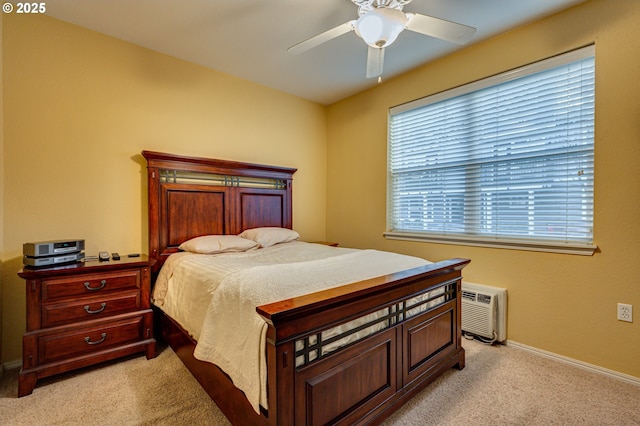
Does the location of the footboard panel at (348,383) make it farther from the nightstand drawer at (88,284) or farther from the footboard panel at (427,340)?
the nightstand drawer at (88,284)

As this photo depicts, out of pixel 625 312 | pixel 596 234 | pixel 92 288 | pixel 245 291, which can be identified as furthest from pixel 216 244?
pixel 625 312

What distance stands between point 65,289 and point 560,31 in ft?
13.7

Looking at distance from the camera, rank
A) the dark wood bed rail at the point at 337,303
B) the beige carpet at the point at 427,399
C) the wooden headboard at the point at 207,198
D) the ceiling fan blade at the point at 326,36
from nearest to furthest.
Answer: the dark wood bed rail at the point at 337,303
the beige carpet at the point at 427,399
the ceiling fan blade at the point at 326,36
the wooden headboard at the point at 207,198

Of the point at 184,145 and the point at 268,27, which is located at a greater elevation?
the point at 268,27

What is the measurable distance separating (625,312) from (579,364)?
515 mm

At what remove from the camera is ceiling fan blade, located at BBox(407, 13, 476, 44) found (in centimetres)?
175

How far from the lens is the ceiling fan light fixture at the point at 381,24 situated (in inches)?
64.8

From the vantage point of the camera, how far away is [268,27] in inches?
96.7

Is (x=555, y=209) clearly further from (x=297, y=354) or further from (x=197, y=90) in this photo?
(x=197, y=90)

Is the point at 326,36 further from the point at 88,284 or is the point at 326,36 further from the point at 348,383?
the point at 88,284

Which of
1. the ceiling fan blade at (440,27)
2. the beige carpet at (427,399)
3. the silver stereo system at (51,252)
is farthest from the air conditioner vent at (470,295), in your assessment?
the silver stereo system at (51,252)

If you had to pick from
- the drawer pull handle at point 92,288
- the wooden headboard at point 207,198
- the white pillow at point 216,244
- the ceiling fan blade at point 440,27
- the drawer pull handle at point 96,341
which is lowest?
the drawer pull handle at point 96,341

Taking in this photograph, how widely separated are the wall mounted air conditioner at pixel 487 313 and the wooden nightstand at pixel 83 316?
2.76 m

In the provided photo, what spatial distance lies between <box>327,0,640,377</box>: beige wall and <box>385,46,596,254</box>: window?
86 millimetres
